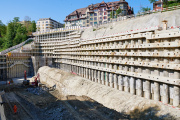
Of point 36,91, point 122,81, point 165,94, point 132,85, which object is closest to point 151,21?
point 122,81

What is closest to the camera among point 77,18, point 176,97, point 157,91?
point 176,97

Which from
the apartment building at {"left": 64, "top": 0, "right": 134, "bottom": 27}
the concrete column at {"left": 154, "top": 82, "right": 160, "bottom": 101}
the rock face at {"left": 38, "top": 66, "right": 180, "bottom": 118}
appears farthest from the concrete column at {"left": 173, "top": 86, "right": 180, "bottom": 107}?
the apartment building at {"left": 64, "top": 0, "right": 134, "bottom": 27}

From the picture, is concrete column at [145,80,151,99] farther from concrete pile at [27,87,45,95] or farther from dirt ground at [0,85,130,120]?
concrete pile at [27,87,45,95]

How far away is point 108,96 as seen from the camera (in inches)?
719

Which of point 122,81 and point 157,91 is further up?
point 122,81

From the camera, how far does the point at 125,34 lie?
18.1 metres

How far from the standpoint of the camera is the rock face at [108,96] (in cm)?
1317

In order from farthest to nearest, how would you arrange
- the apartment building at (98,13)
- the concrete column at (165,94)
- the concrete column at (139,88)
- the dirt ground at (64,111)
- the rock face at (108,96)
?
the apartment building at (98,13), the concrete column at (139,88), the dirt ground at (64,111), the concrete column at (165,94), the rock face at (108,96)

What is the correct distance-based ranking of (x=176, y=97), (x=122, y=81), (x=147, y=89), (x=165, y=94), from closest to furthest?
1. (x=176, y=97)
2. (x=165, y=94)
3. (x=147, y=89)
4. (x=122, y=81)

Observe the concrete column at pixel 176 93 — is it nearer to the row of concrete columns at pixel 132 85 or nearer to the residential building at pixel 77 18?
the row of concrete columns at pixel 132 85

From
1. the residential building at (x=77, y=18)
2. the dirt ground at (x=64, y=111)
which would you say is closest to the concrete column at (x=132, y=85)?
the dirt ground at (x=64, y=111)

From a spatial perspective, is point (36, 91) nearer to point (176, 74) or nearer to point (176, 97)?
point (176, 97)

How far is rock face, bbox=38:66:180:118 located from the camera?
1317cm

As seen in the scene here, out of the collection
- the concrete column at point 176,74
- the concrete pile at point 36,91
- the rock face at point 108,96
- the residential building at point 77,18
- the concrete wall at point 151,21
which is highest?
the residential building at point 77,18
